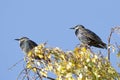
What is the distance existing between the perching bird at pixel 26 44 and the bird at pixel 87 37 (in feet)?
2.83

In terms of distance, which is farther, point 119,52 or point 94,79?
point 119,52

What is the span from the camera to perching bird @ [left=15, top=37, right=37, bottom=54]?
9430mm

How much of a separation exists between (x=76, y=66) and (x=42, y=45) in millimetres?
677

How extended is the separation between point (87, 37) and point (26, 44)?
1143 millimetres

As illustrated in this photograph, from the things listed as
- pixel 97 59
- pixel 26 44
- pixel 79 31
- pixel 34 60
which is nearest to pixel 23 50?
pixel 26 44

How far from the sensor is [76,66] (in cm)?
432

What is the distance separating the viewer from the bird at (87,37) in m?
9.11

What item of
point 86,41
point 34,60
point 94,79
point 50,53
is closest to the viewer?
point 94,79

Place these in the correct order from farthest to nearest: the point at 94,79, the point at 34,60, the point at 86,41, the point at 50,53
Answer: the point at 86,41, the point at 34,60, the point at 50,53, the point at 94,79

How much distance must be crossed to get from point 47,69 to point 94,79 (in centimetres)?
62

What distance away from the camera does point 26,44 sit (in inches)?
383

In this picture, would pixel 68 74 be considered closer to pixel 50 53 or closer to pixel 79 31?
pixel 50 53

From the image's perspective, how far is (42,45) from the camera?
4910 mm

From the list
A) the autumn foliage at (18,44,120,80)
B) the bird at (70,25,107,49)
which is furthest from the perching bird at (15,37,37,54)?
the autumn foliage at (18,44,120,80)
